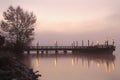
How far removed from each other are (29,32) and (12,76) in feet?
131

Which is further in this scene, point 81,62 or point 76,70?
point 81,62

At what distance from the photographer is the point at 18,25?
189 ft

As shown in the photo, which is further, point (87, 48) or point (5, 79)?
point (87, 48)

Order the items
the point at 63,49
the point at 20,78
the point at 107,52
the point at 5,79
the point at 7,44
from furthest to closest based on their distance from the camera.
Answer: the point at 63,49
the point at 107,52
the point at 7,44
the point at 20,78
the point at 5,79

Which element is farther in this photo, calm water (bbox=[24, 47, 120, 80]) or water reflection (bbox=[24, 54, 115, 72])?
water reflection (bbox=[24, 54, 115, 72])

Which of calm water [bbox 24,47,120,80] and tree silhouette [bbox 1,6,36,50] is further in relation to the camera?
tree silhouette [bbox 1,6,36,50]

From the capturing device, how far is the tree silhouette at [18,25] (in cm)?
5662

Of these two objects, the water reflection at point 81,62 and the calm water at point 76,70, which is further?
the water reflection at point 81,62

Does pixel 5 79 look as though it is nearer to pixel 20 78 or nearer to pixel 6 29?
pixel 20 78

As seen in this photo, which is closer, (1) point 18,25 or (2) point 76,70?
(2) point 76,70

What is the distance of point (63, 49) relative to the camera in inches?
4139

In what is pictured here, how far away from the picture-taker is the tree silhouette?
186 ft

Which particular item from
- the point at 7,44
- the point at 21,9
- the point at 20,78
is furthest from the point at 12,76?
the point at 21,9

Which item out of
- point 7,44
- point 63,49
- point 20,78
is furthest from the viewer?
point 63,49
